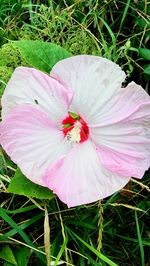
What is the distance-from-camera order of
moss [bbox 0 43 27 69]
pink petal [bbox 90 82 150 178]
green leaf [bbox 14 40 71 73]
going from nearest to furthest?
pink petal [bbox 90 82 150 178], green leaf [bbox 14 40 71 73], moss [bbox 0 43 27 69]

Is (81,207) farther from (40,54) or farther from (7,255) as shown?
(40,54)

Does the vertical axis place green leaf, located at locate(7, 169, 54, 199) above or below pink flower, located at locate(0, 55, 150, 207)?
below

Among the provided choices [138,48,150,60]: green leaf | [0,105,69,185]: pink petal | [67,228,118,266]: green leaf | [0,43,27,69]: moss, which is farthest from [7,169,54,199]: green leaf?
[138,48,150,60]: green leaf

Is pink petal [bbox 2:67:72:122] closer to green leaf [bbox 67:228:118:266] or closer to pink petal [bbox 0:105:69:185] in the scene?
pink petal [bbox 0:105:69:185]

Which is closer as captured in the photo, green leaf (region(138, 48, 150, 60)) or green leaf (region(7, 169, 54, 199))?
green leaf (region(7, 169, 54, 199))

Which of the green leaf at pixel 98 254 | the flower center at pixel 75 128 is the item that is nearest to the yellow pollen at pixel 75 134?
the flower center at pixel 75 128

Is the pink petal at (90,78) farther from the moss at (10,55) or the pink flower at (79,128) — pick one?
the moss at (10,55)

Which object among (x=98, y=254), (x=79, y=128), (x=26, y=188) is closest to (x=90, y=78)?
(x=79, y=128)

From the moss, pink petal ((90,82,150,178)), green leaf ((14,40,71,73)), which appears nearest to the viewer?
pink petal ((90,82,150,178))
